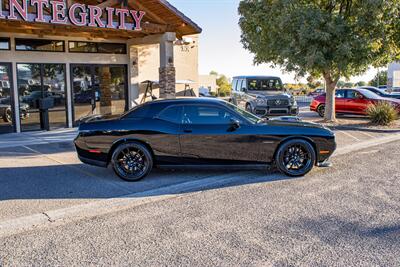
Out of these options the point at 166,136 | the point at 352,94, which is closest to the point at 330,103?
the point at 352,94

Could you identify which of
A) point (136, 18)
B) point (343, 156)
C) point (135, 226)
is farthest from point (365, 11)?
point (135, 226)

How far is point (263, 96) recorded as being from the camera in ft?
52.6

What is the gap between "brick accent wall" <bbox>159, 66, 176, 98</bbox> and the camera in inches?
519

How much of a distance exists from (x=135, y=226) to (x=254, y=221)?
5.09 feet

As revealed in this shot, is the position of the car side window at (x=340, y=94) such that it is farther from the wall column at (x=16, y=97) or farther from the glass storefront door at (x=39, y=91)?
the wall column at (x=16, y=97)

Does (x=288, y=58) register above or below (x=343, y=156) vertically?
above

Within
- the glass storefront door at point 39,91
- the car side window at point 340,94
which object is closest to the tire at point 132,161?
the glass storefront door at point 39,91

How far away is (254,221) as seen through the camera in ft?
16.7

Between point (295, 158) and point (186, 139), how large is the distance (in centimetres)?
213

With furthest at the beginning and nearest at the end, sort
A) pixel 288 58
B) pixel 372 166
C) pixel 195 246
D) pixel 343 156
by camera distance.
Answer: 1. pixel 288 58
2. pixel 343 156
3. pixel 372 166
4. pixel 195 246

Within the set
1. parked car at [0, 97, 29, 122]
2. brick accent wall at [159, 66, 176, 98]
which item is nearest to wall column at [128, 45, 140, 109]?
brick accent wall at [159, 66, 176, 98]

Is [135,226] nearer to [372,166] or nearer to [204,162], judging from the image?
[204,162]

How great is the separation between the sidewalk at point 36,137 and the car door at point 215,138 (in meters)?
5.82

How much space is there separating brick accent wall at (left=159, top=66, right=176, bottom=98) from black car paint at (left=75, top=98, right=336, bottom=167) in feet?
19.6
